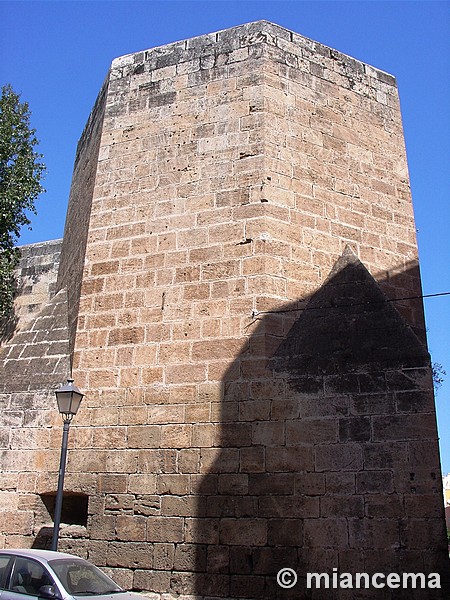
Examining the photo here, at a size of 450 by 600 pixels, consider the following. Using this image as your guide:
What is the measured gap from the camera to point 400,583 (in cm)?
472

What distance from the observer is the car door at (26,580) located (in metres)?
4.10

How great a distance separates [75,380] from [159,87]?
3702mm

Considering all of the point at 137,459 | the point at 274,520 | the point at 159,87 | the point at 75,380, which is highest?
the point at 159,87

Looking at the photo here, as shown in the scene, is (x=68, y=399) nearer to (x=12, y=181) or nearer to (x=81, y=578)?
(x=81, y=578)

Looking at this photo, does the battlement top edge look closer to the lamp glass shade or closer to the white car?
the lamp glass shade

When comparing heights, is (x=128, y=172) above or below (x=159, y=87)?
below

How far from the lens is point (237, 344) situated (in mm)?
5816

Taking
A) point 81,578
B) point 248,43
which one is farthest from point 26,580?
point 248,43

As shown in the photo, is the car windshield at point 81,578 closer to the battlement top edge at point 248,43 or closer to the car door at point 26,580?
the car door at point 26,580

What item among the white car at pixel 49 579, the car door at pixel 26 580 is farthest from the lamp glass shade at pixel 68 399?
the car door at pixel 26 580

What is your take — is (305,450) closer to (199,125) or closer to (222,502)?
(222,502)

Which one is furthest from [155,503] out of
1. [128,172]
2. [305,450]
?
[128,172]

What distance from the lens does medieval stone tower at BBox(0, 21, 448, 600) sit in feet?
16.8

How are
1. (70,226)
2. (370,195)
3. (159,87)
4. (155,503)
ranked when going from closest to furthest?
(155,503), (370,195), (159,87), (70,226)
